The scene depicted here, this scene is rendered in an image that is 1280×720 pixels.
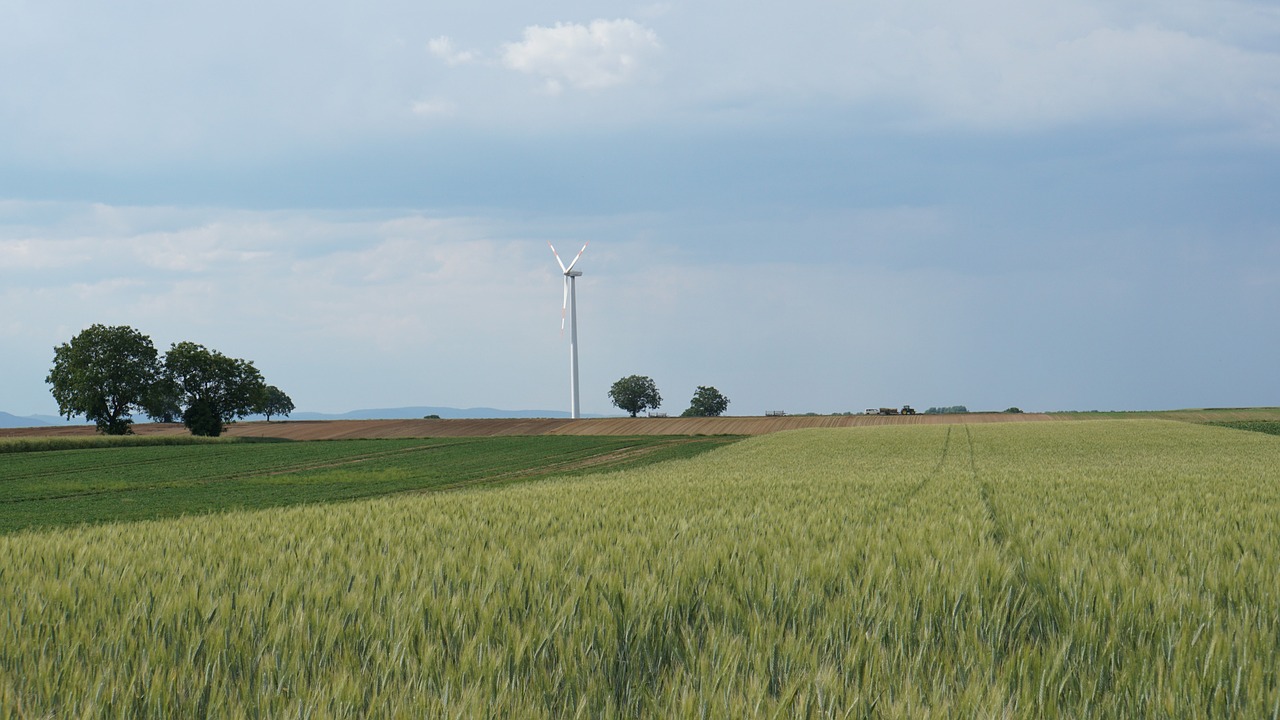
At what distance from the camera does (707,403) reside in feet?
496

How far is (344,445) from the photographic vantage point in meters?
63.3

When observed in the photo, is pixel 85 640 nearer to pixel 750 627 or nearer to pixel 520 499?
pixel 750 627

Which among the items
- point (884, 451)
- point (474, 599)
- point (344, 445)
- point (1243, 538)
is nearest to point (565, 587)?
point (474, 599)

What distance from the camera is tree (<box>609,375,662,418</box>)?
485 feet

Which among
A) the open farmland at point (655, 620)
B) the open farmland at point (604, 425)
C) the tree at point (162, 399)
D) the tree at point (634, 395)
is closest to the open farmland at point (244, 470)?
the open farmland at point (655, 620)

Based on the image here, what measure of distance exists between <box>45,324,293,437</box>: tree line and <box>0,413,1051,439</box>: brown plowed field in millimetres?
2924

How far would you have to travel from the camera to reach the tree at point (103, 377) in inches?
3231

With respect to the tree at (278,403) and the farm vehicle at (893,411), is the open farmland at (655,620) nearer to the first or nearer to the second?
the farm vehicle at (893,411)

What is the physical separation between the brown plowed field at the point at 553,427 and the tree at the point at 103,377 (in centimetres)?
308

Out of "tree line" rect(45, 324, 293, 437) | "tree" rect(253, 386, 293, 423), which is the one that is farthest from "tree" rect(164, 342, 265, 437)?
"tree" rect(253, 386, 293, 423)

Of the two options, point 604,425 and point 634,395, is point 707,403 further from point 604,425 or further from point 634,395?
point 604,425

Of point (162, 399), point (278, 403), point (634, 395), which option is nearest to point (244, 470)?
point (162, 399)

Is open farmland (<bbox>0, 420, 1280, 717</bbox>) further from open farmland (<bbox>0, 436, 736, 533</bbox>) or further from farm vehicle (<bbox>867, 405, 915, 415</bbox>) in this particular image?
farm vehicle (<bbox>867, 405, 915, 415</bbox>)

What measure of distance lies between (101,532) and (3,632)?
5.49 meters
